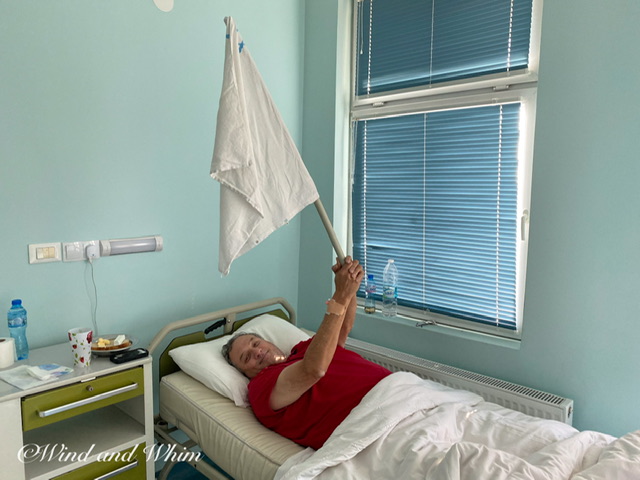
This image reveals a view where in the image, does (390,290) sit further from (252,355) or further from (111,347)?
(111,347)

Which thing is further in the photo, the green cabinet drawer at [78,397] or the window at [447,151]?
the window at [447,151]

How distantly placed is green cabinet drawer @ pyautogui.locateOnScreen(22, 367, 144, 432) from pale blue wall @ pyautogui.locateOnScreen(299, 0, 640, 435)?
1660 millimetres

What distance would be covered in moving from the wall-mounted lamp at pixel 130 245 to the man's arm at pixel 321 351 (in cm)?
96

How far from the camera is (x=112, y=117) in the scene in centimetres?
209

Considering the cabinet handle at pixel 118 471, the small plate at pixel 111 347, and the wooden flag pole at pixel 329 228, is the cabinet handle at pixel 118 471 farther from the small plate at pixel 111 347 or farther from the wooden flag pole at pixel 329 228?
the wooden flag pole at pixel 329 228

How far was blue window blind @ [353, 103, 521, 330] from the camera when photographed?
7.63ft

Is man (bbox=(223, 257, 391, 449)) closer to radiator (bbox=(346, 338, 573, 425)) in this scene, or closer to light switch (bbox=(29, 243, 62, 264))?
radiator (bbox=(346, 338, 573, 425))

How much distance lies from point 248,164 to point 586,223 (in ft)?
4.79

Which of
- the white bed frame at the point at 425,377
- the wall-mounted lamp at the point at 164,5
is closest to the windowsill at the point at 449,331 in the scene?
the white bed frame at the point at 425,377

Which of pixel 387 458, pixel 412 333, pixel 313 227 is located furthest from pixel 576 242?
pixel 313 227

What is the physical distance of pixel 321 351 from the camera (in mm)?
1654

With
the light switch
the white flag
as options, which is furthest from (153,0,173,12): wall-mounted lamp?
the light switch

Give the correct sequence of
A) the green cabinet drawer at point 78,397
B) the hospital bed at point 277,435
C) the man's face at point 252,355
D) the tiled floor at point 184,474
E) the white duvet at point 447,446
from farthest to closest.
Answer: the tiled floor at point 184,474 < the man's face at point 252,355 < the green cabinet drawer at point 78,397 < the hospital bed at point 277,435 < the white duvet at point 447,446

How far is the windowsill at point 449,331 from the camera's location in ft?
7.46
